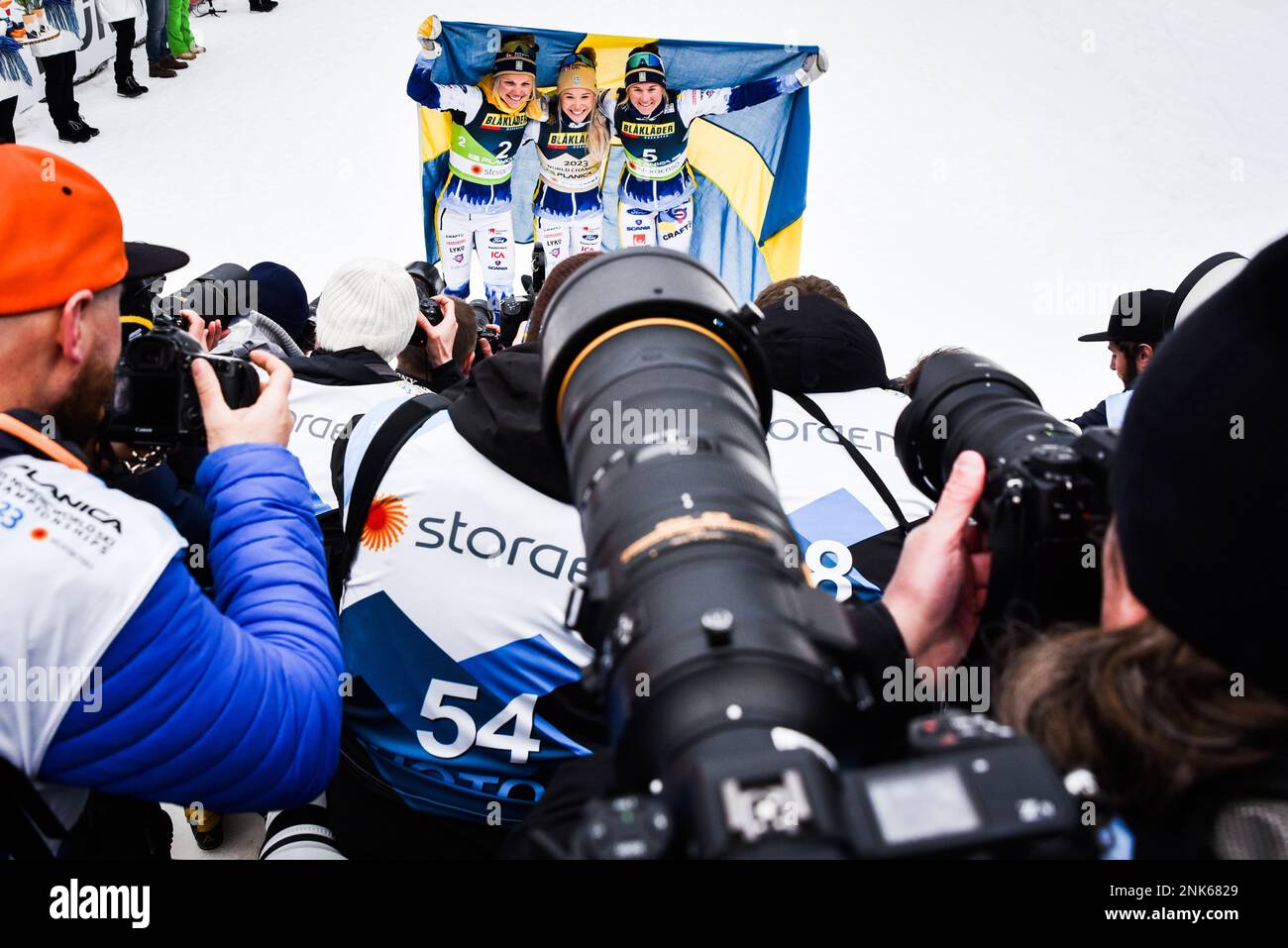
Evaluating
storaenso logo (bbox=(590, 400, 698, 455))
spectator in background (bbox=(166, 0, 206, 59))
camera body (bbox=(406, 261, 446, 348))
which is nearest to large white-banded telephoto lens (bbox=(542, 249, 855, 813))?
storaenso logo (bbox=(590, 400, 698, 455))

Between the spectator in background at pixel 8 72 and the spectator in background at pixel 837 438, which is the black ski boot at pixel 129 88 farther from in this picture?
the spectator in background at pixel 837 438

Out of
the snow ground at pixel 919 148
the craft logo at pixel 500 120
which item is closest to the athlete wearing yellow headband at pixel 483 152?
the craft logo at pixel 500 120

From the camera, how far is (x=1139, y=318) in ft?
7.83

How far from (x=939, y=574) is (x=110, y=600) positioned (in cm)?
63

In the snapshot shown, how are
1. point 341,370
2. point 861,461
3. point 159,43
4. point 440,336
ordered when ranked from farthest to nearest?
point 159,43
point 440,336
point 341,370
point 861,461

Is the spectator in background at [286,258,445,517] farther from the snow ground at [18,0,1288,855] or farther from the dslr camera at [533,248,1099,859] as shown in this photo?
the snow ground at [18,0,1288,855]

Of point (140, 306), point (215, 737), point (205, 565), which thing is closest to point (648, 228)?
point (140, 306)

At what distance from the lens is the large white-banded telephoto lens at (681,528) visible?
A: 521 mm

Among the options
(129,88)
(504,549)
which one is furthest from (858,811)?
(129,88)

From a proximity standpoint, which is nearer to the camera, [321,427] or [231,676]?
[231,676]

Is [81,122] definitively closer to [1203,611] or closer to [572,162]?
[572,162]

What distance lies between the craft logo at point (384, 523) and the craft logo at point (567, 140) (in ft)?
11.8

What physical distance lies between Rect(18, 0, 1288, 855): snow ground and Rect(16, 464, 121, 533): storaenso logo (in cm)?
341

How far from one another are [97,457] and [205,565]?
0.15 m
